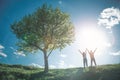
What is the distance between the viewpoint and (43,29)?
44.6 meters

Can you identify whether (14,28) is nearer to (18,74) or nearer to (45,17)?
(45,17)

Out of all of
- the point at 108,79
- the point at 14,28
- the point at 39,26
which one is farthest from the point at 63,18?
the point at 108,79

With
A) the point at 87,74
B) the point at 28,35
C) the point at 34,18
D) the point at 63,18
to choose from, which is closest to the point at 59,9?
the point at 63,18

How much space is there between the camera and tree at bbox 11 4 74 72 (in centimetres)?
4453

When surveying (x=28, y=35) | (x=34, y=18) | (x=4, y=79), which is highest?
(x=34, y=18)

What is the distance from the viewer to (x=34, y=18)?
45.1 meters

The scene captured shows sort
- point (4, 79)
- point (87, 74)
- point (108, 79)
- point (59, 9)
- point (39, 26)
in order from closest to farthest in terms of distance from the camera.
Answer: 1. point (108, 79)
2. point (87, 74)
3. point (4, 79)
4. point (39, 26)
5. point (59, 9)

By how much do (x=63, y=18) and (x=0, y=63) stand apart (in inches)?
1024

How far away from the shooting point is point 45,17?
44750 millimetres

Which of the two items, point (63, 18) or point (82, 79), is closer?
point (82, 79)

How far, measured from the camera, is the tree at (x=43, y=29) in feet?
146

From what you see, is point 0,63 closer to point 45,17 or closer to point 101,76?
point 45,17

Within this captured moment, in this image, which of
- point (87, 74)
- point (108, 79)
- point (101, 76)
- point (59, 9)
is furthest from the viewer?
point (59, 9)

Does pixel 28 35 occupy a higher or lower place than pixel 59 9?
lower
